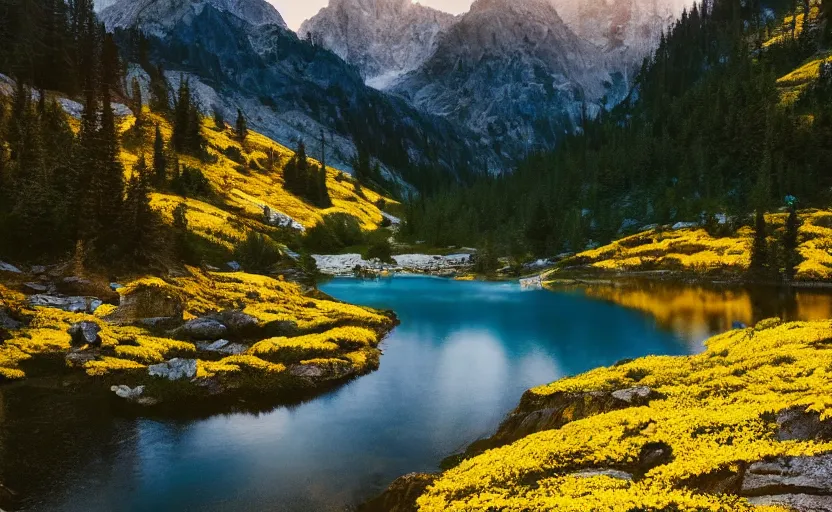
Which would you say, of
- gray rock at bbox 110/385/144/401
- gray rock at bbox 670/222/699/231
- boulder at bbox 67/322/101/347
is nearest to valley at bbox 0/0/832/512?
boulder at bbox 67/322/101/347

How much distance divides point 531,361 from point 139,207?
46725mm

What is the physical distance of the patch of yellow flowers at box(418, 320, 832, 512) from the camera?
16047 millimetres

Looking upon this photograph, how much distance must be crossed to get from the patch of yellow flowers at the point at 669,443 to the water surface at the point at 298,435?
23.8 ft

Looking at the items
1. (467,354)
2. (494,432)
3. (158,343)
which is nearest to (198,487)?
(494,432)

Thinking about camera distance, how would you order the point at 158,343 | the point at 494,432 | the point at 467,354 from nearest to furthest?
1. the point at 494,432
2. the point at 158,343
3. the point at 467,354

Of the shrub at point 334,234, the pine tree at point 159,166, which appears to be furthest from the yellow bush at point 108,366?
the shrub at point 334,234

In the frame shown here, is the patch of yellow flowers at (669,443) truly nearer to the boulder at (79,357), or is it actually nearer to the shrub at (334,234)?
the boulder at (79,357)

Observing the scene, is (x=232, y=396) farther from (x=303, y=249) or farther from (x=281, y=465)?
(x=303, y=249)

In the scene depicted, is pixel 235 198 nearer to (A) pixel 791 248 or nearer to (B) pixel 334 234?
(B) pixel 334 234

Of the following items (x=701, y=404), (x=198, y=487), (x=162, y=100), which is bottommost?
(x=198, y=487)

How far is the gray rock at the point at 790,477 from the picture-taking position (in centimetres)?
1412

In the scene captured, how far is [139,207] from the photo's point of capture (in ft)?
188

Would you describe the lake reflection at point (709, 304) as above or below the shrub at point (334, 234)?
below

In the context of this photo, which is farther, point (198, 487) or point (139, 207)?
point (139, 207)
